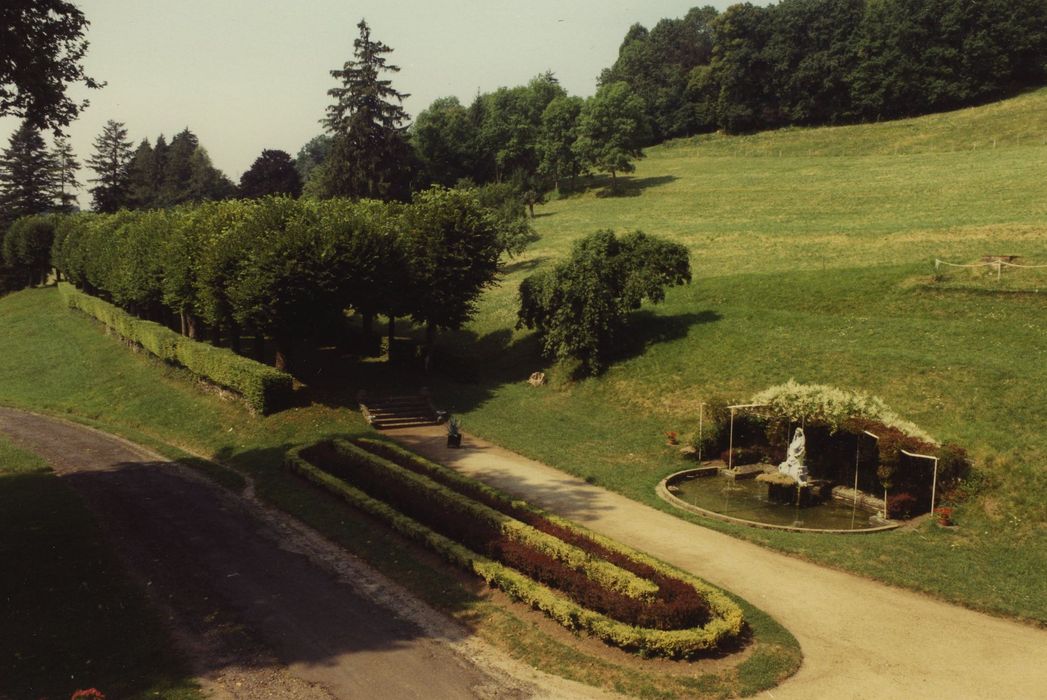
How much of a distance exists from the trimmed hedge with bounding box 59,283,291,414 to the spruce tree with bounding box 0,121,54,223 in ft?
229

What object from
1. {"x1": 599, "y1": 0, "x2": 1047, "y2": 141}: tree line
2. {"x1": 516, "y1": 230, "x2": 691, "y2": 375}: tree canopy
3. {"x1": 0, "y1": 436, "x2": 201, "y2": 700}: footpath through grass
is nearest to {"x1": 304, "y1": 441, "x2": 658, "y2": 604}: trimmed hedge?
{"x1": 0, "y1": 436, "x2": 201, "y2": 700}: footpath through grass

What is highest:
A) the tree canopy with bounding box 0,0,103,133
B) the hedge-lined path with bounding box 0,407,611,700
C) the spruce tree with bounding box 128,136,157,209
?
the spruce tree with bounding box 128,136,157,209

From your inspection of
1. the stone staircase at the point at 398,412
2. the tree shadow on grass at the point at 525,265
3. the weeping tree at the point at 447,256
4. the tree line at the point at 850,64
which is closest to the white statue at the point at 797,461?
the stone staircase at the point at 398,412

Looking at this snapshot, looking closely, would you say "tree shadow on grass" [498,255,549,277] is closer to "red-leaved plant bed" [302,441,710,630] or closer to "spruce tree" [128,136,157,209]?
"red-leaved plant bed" [302,441,710,630]

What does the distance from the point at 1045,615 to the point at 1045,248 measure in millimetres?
36014

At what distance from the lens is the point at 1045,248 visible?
45.2 m

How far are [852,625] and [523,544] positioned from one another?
333 inches

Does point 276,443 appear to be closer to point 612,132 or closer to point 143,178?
point 612,132

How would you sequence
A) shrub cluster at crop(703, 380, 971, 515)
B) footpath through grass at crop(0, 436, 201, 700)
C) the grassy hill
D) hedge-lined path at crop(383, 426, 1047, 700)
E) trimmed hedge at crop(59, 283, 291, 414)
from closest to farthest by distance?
footpath through grass at crop(0, 436, 201, 700) → hedge-lined path at crop(383, 426, 1047, 700) → the grassy hill → shrub cluster at crop(703, 380, 971, 515) → trimmed hedge at crop(59, 283, 291, 414)

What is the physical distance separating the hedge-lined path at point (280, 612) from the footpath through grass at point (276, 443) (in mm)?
709

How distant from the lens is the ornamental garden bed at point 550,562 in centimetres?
1628

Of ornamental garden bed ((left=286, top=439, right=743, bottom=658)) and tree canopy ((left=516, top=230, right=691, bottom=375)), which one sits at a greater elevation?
tree canopy ((left=516, top=230, right=691, bottom=375))

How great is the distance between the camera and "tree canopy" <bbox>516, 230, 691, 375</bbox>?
4106cm

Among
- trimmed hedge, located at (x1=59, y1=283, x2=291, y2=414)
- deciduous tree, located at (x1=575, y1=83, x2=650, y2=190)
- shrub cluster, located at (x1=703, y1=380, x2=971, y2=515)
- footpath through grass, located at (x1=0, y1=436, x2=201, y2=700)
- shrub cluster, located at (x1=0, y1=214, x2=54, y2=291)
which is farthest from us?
deciduous tree, located at (x1=575, y1=83, x2=650, y2=190)
